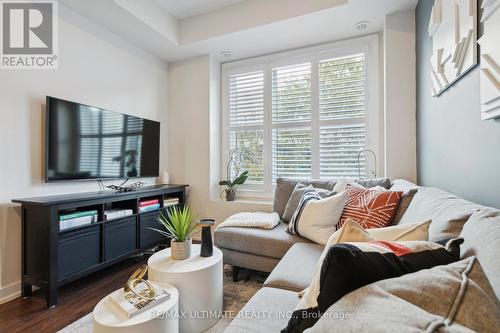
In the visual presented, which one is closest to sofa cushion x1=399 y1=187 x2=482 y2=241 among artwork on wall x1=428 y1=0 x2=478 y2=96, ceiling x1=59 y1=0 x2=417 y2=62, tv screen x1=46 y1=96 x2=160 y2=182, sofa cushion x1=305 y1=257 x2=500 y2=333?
sofa cushion x1=305 y1=257 x2=500 y2=333

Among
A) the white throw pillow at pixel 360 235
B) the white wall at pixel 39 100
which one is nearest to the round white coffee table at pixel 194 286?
the white throw pillow at pixel 360 235

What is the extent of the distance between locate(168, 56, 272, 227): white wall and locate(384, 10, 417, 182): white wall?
6.62 feet

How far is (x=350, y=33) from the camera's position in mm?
2840

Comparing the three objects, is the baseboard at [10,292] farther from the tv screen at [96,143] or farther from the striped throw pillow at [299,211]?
the striped throw pillow at [299,211]

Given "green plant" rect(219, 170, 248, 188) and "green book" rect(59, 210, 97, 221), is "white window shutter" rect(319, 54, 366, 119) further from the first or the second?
"green book" rect(59, 210, 97, 221)

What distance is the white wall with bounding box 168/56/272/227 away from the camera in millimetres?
3434

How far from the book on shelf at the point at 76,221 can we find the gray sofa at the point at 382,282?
3.96ft

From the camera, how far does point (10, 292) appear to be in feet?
6.41

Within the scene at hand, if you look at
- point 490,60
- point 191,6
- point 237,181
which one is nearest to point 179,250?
point 237,181

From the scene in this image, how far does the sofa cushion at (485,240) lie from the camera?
0.59 metres

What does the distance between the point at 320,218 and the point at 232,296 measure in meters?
0.92

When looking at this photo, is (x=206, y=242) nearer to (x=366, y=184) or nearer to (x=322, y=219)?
(x=322, y=219)

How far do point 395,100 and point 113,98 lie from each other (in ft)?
10.1

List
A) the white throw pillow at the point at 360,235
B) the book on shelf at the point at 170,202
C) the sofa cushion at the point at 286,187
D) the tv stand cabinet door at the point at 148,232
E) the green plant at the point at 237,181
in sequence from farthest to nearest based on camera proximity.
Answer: the green plant at the point at 237,181 → the book on shelf at the point at 170,202 → the tv stand cabinet door at the point at 148,232 → the sofa cushion at the point at 286,187 → the white throw pillow at the point at 360,235
